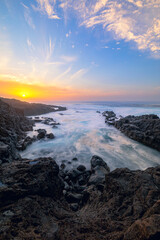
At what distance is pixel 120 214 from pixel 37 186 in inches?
84.3

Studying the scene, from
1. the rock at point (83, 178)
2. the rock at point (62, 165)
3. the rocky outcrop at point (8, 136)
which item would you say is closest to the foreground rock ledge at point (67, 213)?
the rocky outcrop at point (8, 136)

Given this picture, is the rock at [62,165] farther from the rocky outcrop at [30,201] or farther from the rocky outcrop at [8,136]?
the rocky outcrop at [30,201]

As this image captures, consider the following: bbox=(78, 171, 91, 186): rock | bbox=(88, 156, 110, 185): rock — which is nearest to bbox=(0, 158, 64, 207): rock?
bbox=(88, 156, 110, 185): rock

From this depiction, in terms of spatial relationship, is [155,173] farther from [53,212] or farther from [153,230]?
[53,212]

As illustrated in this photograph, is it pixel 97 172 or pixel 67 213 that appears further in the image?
pixel 97 172

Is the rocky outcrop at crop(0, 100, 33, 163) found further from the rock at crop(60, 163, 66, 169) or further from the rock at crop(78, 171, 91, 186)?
the rock at crop(78, 171, 91, 186)

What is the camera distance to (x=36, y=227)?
6.50 ft

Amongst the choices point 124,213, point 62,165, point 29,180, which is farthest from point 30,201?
point 62,165

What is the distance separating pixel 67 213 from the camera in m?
2.82

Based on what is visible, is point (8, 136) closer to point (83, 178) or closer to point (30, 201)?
point (83, 178)

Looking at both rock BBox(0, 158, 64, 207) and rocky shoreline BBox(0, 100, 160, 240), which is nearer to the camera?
rocky shoreline BBox(0, 100, 160, 240)

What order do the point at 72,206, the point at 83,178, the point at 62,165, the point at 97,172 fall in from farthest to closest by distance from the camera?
the point at 62,165
the point at 83,178
the point at 97,172
the point at 72,206

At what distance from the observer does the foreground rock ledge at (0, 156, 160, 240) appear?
5.83 feet

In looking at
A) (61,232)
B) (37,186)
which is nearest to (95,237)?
(61,232)
